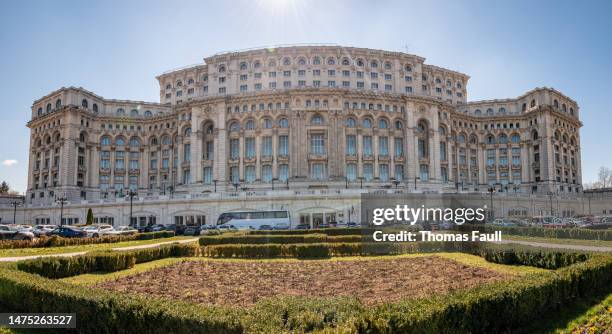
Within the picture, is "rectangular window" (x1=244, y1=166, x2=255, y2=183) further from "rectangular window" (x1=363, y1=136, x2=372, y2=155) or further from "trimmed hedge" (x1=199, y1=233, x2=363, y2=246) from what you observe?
"trimmed hedge" (x1=199, y1=233, x2=363, y2=246)

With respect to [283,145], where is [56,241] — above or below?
below

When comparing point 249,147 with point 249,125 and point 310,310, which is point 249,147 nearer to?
point 249,125

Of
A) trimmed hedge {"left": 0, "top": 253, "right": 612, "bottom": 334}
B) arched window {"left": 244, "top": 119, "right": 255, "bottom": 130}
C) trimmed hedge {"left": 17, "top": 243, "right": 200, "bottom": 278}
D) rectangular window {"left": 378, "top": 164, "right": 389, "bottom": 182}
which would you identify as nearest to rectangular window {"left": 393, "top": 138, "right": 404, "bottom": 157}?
rectangular window {"left": 378, "top": 164, "right": 389, "bottom": 182}

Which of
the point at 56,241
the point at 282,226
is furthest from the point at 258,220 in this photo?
the point at 56,241

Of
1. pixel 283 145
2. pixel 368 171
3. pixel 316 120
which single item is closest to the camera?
pixel 316 120

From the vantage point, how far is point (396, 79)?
86250 millimetres

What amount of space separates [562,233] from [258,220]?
31.5 m

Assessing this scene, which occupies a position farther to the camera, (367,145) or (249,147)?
(249,147)

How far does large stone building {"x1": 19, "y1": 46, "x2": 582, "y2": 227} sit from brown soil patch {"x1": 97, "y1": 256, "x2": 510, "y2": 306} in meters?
39.6

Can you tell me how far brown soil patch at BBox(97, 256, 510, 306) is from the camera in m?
13.5

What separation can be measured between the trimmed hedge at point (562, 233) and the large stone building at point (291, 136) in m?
32.8

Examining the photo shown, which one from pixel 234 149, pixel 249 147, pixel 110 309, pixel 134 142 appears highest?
pixel 134 142

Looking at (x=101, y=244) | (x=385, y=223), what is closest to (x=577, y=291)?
(x=385, y=223)

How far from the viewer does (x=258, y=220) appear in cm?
4916
